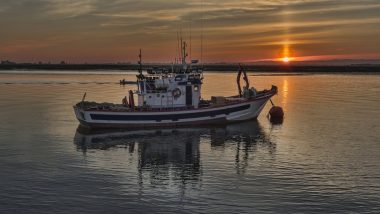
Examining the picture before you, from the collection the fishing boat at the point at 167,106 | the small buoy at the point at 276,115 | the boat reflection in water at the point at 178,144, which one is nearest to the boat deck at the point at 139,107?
the fishing boat at the point at 167,106

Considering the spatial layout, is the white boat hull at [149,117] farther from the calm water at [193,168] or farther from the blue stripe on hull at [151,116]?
the calm water at [193,168]

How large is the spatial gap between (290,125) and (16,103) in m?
32.0

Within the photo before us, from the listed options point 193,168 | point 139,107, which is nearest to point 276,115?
point 139,107

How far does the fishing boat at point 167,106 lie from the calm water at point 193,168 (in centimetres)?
128

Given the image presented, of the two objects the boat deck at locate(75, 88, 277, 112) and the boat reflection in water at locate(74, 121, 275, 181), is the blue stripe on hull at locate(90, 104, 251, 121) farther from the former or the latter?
the boat reflection in water at locate(74, 121, 275, 181)

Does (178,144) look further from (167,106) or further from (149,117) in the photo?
(167,106)

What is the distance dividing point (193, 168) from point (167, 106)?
51.2 ft

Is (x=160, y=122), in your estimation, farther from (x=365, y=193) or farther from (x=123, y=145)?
(x=365, y=193)

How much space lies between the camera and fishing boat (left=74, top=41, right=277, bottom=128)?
38312mm

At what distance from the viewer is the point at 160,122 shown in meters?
38.7

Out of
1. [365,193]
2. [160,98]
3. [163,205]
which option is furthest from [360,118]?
[163,205]

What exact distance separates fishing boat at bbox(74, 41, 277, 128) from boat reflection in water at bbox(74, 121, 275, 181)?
109cm

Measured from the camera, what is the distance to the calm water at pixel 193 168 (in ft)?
60.9

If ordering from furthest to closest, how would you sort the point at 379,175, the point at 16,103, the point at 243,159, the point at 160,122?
the point at 16,103, the point at 160,122, the point at 243,159, the point at 379,175
